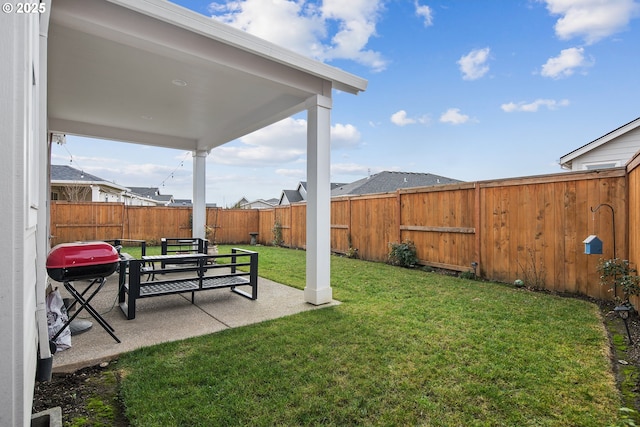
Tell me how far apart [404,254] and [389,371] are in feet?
16.5

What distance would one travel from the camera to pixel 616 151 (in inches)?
323

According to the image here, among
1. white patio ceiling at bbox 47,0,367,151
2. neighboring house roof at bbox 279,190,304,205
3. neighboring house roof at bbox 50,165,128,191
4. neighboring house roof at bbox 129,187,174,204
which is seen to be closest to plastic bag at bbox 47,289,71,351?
white patio ceiling at bbox 47,0,367,151

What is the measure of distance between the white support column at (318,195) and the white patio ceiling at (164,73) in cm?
31

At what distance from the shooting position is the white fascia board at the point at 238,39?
2.96 metres

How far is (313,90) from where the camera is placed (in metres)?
4.45

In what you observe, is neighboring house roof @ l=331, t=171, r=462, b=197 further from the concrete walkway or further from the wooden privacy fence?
the concrete walkway

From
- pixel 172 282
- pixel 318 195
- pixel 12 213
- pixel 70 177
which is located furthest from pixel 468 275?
pixel 70 177

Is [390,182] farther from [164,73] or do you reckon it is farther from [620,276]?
[164,73]

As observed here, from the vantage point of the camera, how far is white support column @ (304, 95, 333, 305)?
14.6 feet

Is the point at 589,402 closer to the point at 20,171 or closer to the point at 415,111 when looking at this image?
the point at 20,171

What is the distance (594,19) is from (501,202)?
167 inches

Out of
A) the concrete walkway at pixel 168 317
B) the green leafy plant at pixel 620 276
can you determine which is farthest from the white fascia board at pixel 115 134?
the green leafy plant at pixel 620 276

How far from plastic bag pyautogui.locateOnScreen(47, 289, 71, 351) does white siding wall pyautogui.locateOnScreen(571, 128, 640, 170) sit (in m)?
11.6

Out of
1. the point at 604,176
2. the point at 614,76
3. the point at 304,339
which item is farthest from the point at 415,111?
the point at 304,339
